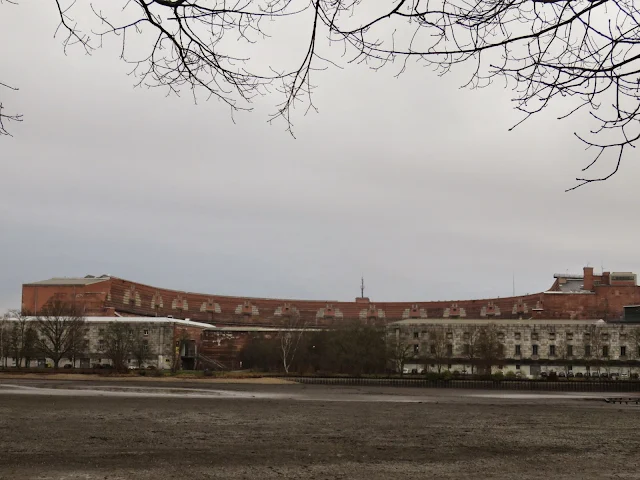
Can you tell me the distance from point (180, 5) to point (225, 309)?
120215 mm

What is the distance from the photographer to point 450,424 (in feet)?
80.8

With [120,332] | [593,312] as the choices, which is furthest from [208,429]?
[593,312]

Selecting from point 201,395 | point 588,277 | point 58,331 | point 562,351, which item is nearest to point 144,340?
point 58,331

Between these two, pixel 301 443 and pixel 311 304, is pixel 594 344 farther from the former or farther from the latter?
pixel 301 443

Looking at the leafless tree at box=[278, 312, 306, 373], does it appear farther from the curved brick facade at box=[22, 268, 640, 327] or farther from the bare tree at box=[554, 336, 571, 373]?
the bare tree at box=[554, 336, 571, 373]

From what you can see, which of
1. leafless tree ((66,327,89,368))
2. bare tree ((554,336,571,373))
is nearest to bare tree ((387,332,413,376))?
bare tree ((554,336,571,373))

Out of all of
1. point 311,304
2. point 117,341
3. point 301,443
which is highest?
point 311,304

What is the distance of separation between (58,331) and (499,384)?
52.3 metres

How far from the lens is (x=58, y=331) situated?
9112 cm

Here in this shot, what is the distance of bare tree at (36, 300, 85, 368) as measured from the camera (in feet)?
298

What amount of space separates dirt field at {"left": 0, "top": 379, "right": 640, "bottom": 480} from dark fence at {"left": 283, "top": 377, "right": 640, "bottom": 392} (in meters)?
34.5

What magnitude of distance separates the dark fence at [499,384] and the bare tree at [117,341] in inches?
1172

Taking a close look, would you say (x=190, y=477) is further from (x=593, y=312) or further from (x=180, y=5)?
(x=593, y=312)

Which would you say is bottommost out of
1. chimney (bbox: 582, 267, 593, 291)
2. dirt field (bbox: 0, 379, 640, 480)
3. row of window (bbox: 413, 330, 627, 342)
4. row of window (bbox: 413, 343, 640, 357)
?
dirt field (bbox: 0, 379, 640, 480)
